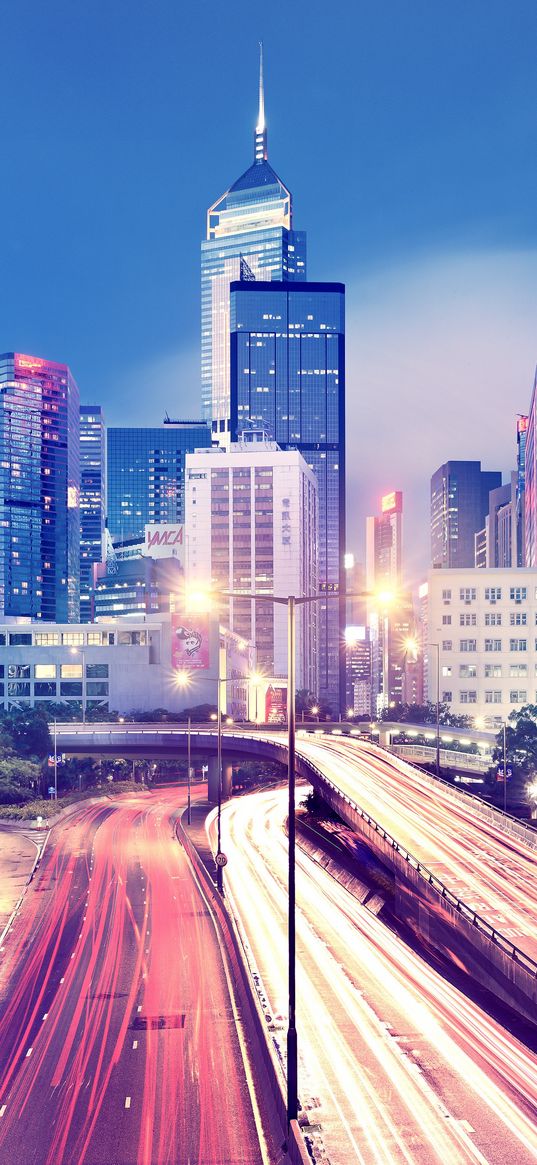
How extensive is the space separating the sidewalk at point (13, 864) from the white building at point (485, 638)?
7718 centimetres

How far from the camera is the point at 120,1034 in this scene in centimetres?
4022

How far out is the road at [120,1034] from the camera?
1200 inches

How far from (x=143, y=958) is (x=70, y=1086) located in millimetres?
16714

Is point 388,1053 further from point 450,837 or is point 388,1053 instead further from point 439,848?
point 450,837

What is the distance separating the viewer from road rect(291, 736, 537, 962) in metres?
48.1

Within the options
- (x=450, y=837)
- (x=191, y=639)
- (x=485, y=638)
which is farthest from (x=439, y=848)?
(x=191, y=639)

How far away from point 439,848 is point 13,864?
3510 cm

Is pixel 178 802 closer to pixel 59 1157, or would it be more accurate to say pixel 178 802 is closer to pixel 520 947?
pixel 520 947

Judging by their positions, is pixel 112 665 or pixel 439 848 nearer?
pixel 439 848

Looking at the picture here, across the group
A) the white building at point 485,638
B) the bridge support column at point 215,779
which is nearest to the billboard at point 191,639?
→ the white building at point 485,638

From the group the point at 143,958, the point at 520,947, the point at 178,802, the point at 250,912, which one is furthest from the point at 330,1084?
the point at 178,802

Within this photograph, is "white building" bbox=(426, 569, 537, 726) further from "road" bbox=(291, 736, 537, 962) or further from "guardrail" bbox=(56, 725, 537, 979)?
"guardrail" bbox=(56, 725, 537, 979)

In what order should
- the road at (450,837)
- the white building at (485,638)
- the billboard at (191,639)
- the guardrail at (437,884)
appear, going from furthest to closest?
the billboard at (191,639)
the white building at (485,638)
the road at (450,837)
the guardrail at (437,884)

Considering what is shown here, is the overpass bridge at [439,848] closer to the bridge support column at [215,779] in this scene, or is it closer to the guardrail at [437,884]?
the guardrail at [437,884]
